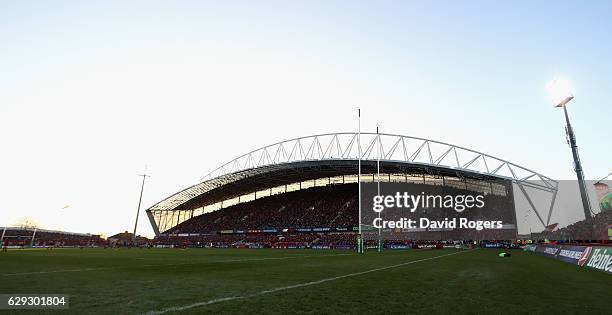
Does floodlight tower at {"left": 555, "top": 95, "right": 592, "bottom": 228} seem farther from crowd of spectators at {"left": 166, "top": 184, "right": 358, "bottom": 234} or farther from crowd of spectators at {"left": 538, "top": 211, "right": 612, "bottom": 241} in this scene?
crowd of spectators at {"left": 166, "top": 184, "right": 358, "bottom": 234}

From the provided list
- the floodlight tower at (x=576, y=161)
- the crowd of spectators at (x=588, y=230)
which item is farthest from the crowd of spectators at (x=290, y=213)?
the floodlight tower at (x=576, y=161)

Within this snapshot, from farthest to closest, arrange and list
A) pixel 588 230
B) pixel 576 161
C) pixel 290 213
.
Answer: pixel 290 213
pixel 576 161
pixel 588 230

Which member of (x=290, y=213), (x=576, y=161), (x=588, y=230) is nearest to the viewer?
(x=588, y=230)

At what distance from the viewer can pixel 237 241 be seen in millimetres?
73625

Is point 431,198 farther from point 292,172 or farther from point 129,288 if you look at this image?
point 129,288

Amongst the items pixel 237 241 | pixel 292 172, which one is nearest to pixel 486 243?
pixel 292 172

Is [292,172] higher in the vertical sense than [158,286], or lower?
higher

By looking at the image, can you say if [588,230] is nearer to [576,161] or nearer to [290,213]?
[576,161]

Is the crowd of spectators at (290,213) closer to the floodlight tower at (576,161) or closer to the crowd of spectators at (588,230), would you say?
the crowd of spectators at (588,230)

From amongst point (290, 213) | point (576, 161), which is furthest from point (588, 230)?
point (290, 213)

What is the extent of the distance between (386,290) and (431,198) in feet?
217

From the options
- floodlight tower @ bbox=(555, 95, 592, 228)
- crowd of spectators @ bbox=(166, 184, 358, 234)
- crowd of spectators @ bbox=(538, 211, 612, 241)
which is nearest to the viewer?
crowd of spectators @ bbox=(538, 211, 612, 241)

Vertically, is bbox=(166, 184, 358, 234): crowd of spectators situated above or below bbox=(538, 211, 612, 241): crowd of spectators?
above

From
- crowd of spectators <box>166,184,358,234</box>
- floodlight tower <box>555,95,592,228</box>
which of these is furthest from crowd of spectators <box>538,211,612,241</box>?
crowd of spectators <box>166,184,358,234</box>
